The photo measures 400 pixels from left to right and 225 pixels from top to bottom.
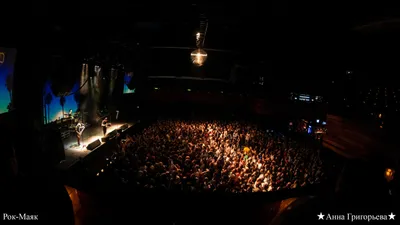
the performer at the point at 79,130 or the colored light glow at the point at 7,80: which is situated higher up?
the colored light glow at the point at 7,80

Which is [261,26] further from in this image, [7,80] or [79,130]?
[79,130]

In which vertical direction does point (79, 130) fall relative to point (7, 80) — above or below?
below

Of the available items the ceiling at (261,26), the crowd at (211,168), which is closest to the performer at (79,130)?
the crowd at (211,168)

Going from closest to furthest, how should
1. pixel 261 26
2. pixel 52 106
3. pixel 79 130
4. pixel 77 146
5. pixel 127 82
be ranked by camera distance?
pixel 261 26, pixel 52 106, pixel 77 146, pixel 79 130, pixel 127 82

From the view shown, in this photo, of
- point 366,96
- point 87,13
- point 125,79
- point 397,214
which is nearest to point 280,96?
point 366,96

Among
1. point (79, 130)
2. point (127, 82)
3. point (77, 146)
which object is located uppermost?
point (127, 82)

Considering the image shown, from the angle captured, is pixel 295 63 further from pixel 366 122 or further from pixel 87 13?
pixel 87 13

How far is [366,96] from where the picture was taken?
5645mm

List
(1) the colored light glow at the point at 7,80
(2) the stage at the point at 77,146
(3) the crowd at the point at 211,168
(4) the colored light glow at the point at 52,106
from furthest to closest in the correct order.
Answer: (4) the colored light glow at the point at 52,106 → (2) the stage at the point at 77,146 → (3) the crowd at the point at 211,168 → (1) the colored light glow at the point at 7,80

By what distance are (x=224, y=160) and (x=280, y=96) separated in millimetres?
6841

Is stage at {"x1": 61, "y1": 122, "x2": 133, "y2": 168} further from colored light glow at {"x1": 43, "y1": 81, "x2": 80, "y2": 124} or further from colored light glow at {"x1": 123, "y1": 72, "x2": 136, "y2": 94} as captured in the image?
colored light glow at {"x1": 123, "y1": 72, "x2": 136, "y2": 94}

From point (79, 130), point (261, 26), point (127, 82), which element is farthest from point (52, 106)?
point (261, 26)

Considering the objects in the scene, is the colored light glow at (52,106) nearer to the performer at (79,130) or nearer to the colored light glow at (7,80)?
the performer at (79,130)

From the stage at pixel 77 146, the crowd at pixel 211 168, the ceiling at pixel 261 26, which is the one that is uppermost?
the ceiling at pixel 261 26
